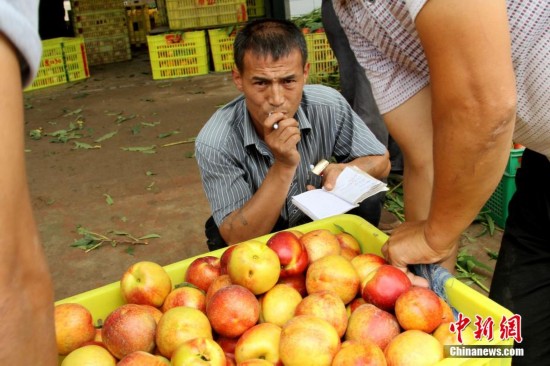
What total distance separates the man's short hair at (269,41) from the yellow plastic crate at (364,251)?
1007mm

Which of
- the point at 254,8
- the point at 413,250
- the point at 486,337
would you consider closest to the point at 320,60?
the point at 254,8

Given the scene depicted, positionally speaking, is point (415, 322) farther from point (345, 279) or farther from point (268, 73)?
point (268, 73)

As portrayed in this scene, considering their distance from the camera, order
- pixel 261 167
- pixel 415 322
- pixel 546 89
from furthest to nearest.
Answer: pixel 261 167 → pixel 546 89 → pixel 415 322

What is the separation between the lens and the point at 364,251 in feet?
7.25

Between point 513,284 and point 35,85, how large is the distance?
9.91m

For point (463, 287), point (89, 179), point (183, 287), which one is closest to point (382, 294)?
point (463, 287)

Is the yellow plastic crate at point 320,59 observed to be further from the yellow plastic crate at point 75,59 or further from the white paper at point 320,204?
the yellow plastic crate at point 75,59

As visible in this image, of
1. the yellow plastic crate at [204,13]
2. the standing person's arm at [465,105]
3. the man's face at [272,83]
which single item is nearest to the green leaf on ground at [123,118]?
the yellow plastic crate at [204,13]

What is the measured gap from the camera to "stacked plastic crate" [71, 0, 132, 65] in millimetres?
11469

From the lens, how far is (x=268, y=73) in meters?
2.80

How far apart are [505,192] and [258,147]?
2.12 m

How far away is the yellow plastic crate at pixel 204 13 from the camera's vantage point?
32.4 ft

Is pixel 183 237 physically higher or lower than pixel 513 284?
lower

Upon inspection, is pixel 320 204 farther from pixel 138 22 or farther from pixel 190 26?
pixel 138 22
